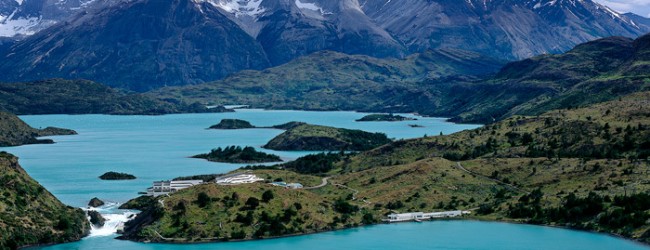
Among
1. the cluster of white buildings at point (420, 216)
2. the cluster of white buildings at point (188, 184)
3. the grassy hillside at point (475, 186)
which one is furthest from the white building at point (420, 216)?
the cluster of white buildings at point (188, 184)

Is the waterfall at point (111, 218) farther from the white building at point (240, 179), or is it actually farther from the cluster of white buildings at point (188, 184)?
the white building at point (240, 179)

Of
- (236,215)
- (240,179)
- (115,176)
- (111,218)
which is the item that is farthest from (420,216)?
(115,176)

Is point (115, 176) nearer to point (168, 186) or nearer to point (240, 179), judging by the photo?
point (168, 186)

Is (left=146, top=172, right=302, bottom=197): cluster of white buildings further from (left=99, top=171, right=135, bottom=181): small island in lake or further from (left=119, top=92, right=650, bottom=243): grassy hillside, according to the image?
(left=99, top=171, right=135, bottom=181): small island in lake

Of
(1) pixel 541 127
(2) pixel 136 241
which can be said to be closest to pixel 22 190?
(2) pixel 136 241

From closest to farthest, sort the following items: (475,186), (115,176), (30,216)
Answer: (30,216)
(475,186)
(115,176)

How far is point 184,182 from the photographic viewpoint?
158 metres

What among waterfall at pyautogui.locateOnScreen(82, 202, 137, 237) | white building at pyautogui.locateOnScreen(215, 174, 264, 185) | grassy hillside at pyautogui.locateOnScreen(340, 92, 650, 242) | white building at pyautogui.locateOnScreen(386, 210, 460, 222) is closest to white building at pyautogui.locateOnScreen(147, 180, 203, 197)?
white building at pyautogui.locateOnScreen(215, 174, 264, 185)

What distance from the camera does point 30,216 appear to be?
11688 centimetres

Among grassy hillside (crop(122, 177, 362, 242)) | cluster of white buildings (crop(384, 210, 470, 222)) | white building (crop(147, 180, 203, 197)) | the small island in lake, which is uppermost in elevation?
the small island in lake

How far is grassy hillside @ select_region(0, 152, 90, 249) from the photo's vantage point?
11169 cm

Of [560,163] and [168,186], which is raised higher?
[560,163]

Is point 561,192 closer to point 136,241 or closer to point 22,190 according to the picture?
point 136,241

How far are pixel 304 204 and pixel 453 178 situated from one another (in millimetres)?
29899
